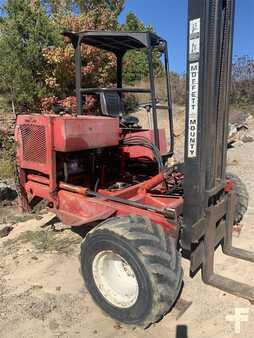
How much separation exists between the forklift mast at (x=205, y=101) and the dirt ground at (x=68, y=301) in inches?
25.0

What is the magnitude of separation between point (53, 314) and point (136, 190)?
1.56 meters

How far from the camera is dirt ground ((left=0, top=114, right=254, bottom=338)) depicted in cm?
301

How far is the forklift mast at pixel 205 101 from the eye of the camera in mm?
2887

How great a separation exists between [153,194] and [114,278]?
1264 millimetres

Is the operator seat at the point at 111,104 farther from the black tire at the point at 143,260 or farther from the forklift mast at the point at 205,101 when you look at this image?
the black tire at the point at 143,260

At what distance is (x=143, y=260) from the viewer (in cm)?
288

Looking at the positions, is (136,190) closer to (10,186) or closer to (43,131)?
(43,131)

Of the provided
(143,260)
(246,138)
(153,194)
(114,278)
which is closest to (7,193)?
(153,194)

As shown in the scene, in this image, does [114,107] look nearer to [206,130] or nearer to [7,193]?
[206,130]

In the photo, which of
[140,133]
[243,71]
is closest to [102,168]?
[140,133]

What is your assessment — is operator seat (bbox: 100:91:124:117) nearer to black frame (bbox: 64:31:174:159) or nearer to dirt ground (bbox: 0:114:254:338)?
black frame (bbox: 64:31:174:159)

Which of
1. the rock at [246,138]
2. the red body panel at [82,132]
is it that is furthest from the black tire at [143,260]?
the rock at [246,138]

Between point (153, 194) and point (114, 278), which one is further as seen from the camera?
point (153, 194)

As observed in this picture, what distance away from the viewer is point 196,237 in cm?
308
